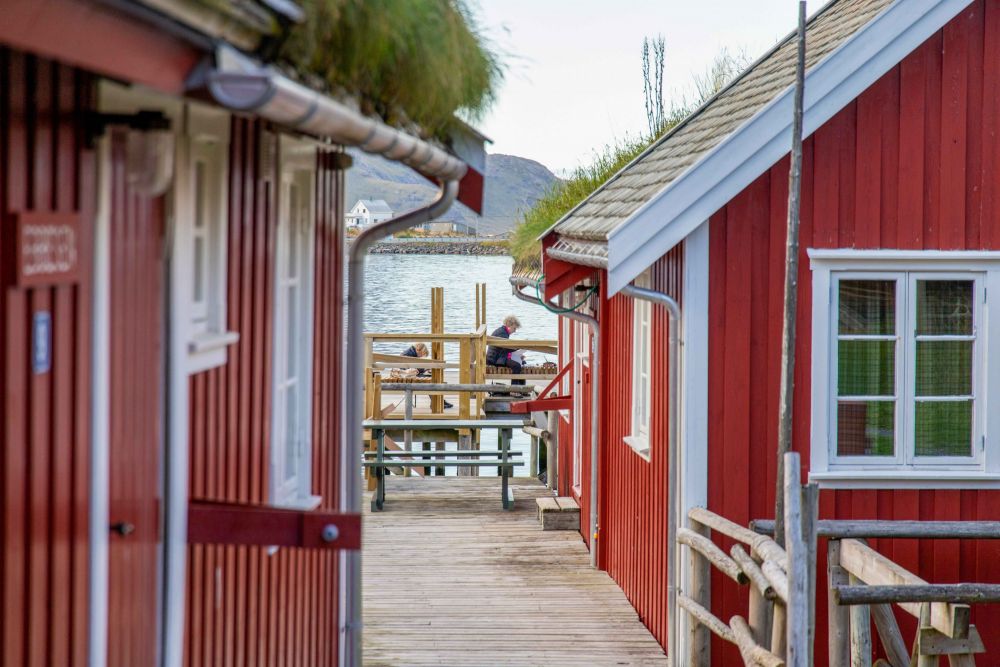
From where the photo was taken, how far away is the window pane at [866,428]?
7461 mm

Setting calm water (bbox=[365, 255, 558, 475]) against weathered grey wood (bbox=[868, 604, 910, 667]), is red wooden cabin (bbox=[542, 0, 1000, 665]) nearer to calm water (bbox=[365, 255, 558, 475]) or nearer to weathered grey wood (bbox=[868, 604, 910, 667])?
weathered grey wood (bbox=[868, 604, 910, 667])

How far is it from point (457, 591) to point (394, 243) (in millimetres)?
118543

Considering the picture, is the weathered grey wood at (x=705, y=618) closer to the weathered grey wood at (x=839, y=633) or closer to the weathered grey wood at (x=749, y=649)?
the weathered grey wood at (x=749, y=649)

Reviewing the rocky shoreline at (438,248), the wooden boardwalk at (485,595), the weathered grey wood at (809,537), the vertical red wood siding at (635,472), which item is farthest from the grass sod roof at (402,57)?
the rocky shoreline at (438,248)

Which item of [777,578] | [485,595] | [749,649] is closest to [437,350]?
[485,595]


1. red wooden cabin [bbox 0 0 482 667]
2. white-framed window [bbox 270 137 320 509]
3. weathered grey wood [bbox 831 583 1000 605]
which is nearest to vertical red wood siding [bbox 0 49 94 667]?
red wooden cabin [bbox 0 0 482 667]

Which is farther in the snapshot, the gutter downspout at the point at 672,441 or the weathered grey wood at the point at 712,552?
the gutter downspout at the point at 672,441

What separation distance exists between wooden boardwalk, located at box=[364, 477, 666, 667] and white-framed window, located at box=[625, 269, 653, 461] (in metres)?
1.14

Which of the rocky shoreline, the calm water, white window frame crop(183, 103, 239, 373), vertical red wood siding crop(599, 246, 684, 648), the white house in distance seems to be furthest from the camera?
the rocky shoreline

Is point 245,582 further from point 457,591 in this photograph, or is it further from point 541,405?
point 541,405

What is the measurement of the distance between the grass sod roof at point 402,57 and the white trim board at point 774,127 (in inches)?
77.8

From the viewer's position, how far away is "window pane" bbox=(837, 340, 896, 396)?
7402 millimetres

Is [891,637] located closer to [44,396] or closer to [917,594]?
[917,594]

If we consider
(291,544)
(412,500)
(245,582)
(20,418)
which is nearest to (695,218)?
(245,582)
